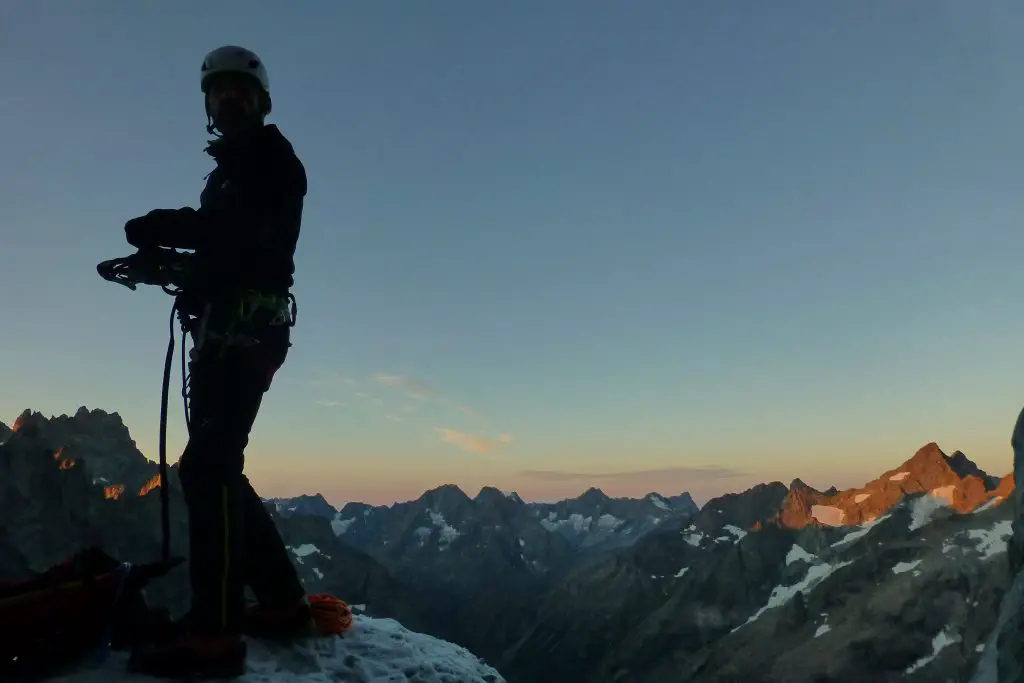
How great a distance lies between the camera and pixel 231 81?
23.3 feet

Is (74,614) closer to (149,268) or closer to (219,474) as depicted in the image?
(219,474)

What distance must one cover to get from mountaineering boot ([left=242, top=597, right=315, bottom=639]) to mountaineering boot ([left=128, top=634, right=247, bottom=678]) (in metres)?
0.71

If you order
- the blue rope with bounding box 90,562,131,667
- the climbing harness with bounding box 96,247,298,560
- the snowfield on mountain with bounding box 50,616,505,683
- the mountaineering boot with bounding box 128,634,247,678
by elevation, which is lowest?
the snowfield on mountain with bounding box 50,616,505,683

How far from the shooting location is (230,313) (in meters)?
6.64

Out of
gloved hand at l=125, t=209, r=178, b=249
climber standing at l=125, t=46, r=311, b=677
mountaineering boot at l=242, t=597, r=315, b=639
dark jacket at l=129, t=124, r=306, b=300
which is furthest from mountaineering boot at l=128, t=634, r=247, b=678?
gloved hand at l=125, t=209, r=178, b=249

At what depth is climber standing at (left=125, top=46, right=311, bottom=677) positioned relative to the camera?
253 inches

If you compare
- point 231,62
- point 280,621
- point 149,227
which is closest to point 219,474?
point 280,621

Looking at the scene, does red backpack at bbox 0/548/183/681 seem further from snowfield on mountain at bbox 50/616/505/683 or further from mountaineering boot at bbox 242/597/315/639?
mountaineering boot at bbox 242/597/315/639

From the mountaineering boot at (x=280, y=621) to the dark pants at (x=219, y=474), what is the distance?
309 millimetres

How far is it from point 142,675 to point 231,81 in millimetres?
5290

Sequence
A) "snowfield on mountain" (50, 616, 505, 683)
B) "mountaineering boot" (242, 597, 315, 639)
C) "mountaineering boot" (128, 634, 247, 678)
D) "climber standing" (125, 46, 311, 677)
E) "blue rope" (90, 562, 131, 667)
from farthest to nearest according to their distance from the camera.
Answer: "mountaineering boot" (242, 597, 315, 639)
"climber standing" (125, 46, 311, 677)
"snowfield on mountain" (50, 616, 505, 683)
"blue rope" (90, 562, 131, 667)
"mountaineering boot" (128, 634, 247, 678)

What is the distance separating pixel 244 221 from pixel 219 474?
2275mm

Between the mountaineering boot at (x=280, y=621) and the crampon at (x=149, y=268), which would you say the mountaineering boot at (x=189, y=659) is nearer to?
the mountaineering boot at (x=280, y=621)

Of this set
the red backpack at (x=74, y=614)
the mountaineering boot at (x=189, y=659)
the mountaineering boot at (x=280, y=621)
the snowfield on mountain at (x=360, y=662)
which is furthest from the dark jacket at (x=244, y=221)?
the snowfield on mountain at (x=360, y=662)
